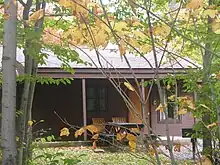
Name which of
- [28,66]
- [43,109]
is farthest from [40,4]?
[43,109]

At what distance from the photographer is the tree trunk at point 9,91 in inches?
96.7

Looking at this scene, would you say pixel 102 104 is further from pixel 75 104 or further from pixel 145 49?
pixel 145 49

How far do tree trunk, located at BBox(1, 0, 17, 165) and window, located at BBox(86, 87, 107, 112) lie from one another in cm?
1473

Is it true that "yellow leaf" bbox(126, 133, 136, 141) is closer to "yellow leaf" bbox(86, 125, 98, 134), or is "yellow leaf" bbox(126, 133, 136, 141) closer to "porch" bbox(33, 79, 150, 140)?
"yellow leaf" bbox(86, 125, 98, 134)

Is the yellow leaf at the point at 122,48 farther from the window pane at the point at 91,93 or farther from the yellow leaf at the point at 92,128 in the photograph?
the window pane at the point at 91,93

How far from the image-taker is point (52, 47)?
5168 millimetres

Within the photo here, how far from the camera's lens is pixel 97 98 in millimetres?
17281

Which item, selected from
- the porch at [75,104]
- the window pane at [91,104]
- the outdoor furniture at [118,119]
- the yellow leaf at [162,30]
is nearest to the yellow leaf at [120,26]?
the yellow leaf at [162,30]

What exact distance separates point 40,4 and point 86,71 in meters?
8.71

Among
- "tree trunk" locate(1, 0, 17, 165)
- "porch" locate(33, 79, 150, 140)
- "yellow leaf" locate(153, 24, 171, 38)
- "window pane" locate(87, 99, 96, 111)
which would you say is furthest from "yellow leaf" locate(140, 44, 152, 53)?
"window pane" locate(87, 99, 96, 111)

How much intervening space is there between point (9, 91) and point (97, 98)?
14803 mm

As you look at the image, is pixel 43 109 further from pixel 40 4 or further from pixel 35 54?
pixel 35 54

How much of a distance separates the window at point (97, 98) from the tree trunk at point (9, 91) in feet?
48.3

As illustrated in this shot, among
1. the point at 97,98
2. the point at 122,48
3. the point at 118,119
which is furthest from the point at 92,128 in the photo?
the point at 97,98
